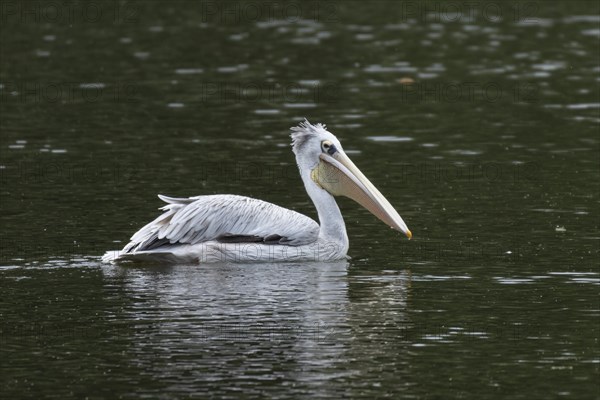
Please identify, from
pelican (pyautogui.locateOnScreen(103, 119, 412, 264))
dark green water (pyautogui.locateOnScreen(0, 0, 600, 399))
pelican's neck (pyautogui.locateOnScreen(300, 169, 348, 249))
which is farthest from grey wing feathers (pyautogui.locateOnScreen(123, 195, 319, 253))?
dark green water (pyautogui.locateOnScreen(0, 0, 600, 399))

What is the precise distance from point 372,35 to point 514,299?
14.0 meters

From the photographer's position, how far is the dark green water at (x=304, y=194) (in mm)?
7598

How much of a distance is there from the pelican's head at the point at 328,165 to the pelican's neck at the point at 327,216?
52 millimetres

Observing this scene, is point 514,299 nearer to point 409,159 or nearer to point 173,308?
point 173,308

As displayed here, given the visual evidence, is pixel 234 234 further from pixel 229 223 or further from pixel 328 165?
pixel 328 165

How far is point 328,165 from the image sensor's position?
11008mm

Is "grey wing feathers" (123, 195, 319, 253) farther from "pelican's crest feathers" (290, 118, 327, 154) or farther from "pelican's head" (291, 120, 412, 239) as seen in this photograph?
"pelican's crest feathers" (290, 118, 327, 154)

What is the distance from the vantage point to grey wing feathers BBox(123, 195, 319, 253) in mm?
10367

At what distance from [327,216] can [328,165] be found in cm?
45

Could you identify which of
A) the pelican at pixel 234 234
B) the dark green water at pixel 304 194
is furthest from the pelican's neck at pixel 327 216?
the dark green water at pixel 304 194

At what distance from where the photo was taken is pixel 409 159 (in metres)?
14.2

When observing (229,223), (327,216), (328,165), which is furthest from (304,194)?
(229,223)

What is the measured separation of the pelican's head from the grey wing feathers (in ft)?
1.95

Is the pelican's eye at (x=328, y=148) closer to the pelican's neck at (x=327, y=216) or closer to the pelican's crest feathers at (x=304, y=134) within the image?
the pelican's crest feathers at (x=304, y=134)
